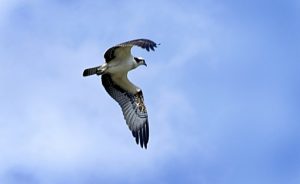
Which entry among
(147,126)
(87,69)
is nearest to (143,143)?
(147,126)

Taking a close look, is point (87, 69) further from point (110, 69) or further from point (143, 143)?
point (143, 143)

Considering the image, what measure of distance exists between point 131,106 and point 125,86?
596mm

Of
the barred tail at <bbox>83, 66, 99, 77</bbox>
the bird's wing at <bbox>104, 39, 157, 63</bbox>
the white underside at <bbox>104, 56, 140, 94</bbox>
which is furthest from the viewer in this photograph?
the barred tail at <bbox>83, 66, 99, 77</bbox>

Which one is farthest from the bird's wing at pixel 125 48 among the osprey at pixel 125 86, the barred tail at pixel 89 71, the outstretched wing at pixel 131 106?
the outstretched wing at pixel 131 106

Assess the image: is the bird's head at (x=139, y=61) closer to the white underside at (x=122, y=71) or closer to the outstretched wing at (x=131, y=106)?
the white underside at (x=122, y=71)

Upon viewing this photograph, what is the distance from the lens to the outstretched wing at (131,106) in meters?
28.3

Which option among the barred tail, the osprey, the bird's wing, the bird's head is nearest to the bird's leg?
the osprey

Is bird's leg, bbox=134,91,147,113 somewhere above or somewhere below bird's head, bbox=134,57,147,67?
below

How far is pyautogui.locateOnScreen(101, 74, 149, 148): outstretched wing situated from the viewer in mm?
28312

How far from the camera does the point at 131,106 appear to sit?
2888 cm

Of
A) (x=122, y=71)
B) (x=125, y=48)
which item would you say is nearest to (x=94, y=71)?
(x=122, y=71)

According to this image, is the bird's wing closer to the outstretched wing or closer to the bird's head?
the bird's head

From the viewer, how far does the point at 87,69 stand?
27578mm

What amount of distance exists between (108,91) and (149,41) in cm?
370
